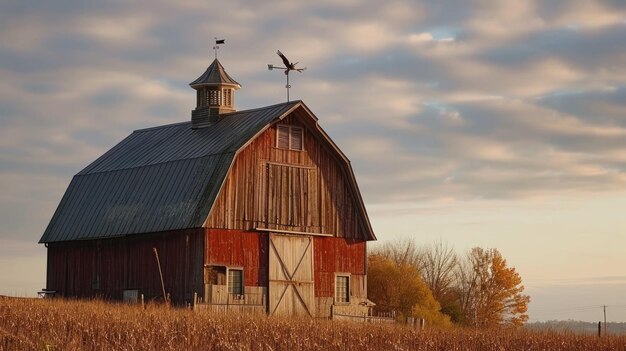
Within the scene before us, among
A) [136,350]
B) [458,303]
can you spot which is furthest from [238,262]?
[458,303]

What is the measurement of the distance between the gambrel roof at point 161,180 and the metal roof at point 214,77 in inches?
73.0

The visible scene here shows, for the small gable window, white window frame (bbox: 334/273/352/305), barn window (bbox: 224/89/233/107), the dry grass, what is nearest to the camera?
the dry grass

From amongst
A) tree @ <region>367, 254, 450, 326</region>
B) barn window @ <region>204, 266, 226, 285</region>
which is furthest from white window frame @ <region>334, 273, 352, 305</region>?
tree @ <region>367, 254, 450, 326</region>

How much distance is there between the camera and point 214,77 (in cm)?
4731

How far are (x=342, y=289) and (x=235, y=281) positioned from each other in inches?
208

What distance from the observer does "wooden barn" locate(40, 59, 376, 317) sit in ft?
129

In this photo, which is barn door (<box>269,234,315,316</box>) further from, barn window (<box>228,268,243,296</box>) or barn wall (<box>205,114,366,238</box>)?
barn window (<box>228,268,243,296</box>)

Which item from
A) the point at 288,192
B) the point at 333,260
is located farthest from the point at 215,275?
the point at 333,260

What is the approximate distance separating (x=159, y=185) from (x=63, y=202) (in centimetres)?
626

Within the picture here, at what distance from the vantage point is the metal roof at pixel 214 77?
47.1 meters

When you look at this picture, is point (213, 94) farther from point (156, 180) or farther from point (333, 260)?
point (333, 260)

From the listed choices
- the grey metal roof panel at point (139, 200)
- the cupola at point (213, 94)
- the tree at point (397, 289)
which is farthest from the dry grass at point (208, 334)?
the tree at point (397, 289)

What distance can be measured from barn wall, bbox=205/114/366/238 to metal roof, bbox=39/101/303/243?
0.63 meters

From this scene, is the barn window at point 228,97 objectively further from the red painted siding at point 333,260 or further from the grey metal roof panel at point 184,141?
the red painted siding at point 333,260
